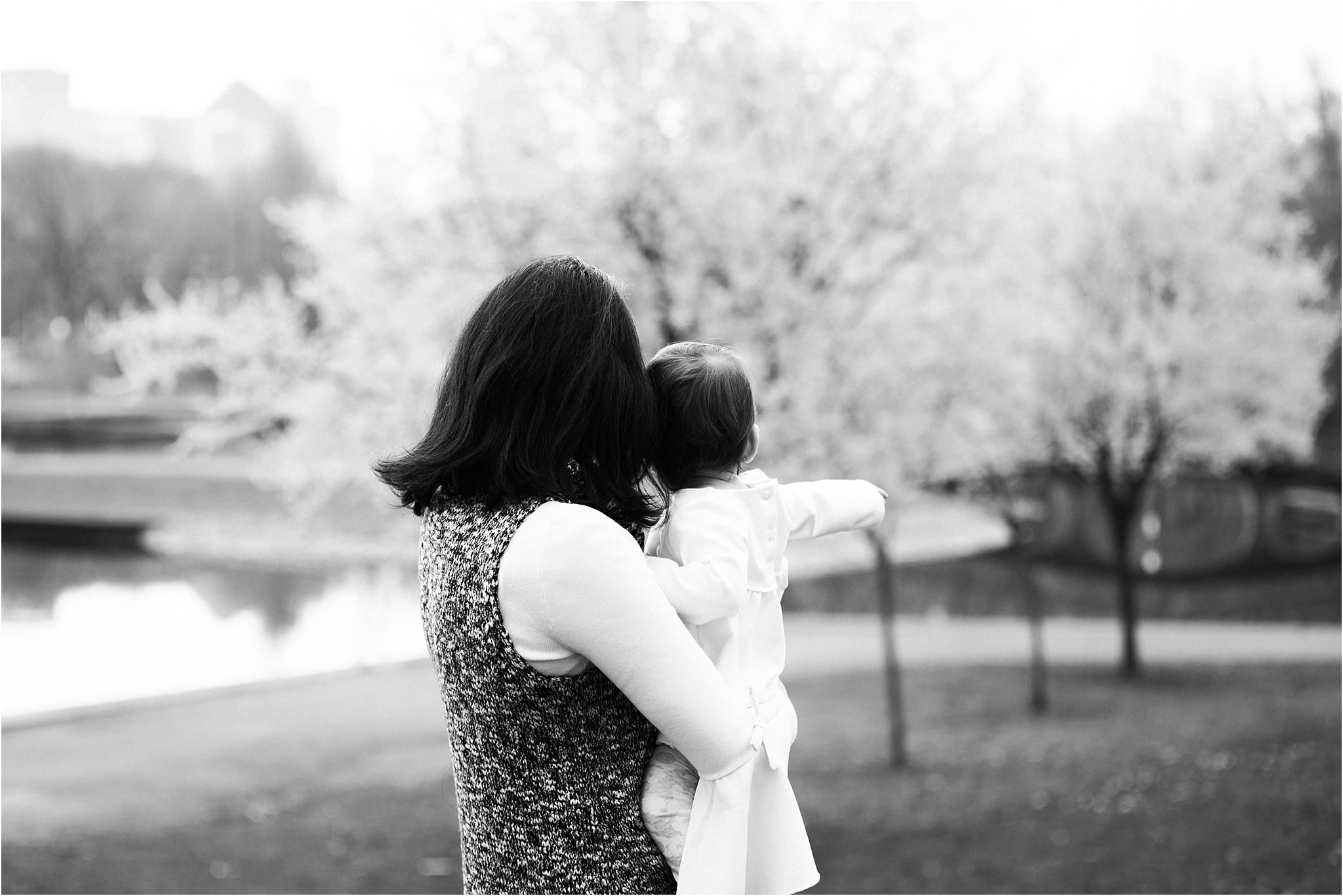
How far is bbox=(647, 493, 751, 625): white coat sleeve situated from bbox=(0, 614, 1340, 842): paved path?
214 inches

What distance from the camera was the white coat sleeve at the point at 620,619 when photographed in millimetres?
1100

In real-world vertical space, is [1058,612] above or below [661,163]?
below

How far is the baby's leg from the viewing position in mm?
1255

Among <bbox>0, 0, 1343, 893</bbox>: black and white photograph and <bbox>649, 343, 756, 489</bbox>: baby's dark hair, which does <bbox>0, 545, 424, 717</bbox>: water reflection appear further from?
<bbox>649, 343, 756, 489</bbox>: baby's dark hair

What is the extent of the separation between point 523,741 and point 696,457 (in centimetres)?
43

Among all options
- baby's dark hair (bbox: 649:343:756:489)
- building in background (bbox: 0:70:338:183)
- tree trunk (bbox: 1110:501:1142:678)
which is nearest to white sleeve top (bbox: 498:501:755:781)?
baby's dark hair (bbox: 649:343:756:489)

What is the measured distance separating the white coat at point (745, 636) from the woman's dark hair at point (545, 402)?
0.14 metres

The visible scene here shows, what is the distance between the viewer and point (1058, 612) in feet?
47.8

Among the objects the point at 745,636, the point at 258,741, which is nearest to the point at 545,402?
the point at 745,636

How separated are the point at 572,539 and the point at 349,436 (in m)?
4.66

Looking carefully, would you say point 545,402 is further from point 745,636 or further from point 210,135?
point 210,135

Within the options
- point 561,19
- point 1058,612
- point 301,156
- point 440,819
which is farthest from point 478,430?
point 301,156

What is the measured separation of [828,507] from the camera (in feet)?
5.02

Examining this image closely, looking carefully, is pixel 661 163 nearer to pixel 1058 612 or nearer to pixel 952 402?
pixel 952 402
